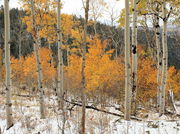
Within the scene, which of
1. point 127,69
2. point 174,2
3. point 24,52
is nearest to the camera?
point 127,69

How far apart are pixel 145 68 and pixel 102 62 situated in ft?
12.7

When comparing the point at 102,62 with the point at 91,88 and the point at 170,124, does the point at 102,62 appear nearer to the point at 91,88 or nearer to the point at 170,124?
the point at 91,88

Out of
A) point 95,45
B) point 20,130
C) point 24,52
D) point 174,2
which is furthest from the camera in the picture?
point 24,52

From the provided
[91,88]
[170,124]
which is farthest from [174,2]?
[91,88]

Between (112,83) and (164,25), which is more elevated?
(164,25)

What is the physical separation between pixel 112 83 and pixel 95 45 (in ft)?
12.7

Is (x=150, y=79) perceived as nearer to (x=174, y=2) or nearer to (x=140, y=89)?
(x=140, y=89)

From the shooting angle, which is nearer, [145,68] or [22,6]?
[22,6]

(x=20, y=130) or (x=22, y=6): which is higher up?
(x=22, y=6)

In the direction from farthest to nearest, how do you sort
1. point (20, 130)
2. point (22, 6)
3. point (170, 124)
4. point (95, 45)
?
point (95, 45)
point (22, 6)
point (20, 130)
point (170, 124)

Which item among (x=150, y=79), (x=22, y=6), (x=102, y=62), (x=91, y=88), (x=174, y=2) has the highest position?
(x=22, y=6)

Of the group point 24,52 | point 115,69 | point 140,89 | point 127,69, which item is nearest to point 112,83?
point 115,69

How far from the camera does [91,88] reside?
1659 centimetres

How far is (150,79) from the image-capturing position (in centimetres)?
1338
